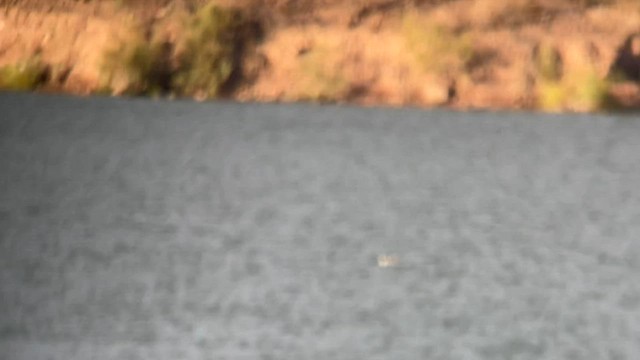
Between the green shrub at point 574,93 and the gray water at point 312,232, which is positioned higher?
the gray water at point 312,232

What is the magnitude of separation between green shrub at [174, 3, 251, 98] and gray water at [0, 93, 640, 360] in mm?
39

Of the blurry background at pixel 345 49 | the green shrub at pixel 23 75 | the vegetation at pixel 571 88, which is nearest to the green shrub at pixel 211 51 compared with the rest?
the blurry background at pixel 345 49

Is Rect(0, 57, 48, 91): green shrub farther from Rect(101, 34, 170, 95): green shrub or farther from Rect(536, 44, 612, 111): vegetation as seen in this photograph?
Rect(536, 44, 612, 111): vegetation

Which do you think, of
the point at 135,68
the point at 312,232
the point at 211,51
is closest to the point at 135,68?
the point at 135,68

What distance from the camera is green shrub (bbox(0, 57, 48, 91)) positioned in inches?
51.7

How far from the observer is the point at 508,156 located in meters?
1.12

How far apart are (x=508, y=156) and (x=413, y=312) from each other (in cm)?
43

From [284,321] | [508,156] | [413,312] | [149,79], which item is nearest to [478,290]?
[413,312]

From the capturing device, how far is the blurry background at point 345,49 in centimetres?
131

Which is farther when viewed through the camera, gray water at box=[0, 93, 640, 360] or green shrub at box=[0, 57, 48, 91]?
green shrub at box=[0, 57, 48, 91]

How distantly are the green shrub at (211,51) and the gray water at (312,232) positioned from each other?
0.04m

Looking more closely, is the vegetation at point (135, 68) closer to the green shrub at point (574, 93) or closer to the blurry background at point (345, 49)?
the blurry background at point (345, 49)

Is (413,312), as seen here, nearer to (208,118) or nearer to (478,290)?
(478,290)

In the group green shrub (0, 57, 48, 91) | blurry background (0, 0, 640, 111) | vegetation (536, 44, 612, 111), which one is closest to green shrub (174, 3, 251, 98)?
blurry background (0, 0, 640, 111)
